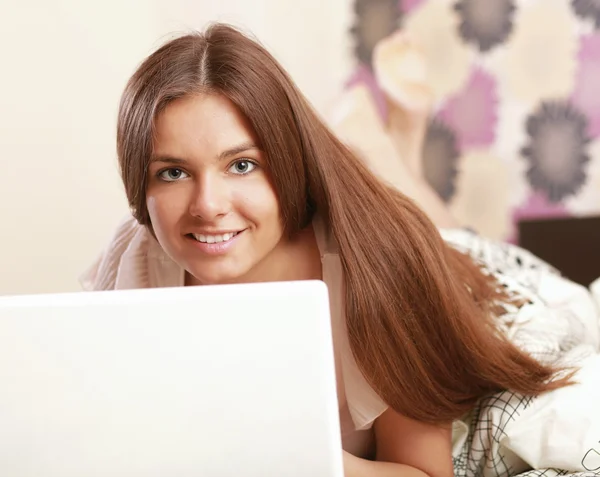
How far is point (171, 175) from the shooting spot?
3.44 ft

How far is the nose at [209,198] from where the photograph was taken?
39.2 inches

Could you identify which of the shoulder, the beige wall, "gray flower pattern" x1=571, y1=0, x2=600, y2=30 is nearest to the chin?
the shoulder

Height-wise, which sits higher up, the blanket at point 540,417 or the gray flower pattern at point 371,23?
the gray flower pattern at point 371,23

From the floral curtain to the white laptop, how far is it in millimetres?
2102

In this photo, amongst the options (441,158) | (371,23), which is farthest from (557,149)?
(371,23)

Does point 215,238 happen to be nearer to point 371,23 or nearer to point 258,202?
point 258,202

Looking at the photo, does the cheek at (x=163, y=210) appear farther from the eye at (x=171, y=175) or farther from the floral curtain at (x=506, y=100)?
the floral curtain at (x=506, y=100)

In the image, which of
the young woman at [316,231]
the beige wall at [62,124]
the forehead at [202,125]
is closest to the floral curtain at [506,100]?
the beige wall at [62,124]

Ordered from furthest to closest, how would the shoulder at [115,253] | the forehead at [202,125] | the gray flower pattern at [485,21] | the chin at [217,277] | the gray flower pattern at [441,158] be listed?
the gray flower pattern at [441,158] → the gray flower pattern at [485,21] → the shoulder at [115,253] → the chin at [217,277] → the forehead at [202,125]

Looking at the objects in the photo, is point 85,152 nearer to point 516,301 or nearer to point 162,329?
point 516,301

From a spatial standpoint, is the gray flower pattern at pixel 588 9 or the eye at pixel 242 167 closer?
the eye at pixel 242 167

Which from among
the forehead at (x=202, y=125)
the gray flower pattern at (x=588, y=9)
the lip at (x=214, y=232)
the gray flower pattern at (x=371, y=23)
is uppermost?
the gray flower pattern at (x=371, y=23)

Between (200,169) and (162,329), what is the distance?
417 mm

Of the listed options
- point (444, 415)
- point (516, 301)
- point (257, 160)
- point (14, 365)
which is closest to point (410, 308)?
point (444, 415)
